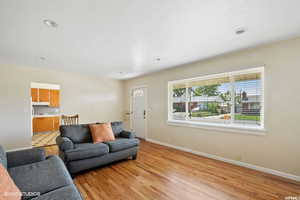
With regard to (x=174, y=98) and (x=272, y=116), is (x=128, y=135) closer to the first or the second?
(x=174, y=98)

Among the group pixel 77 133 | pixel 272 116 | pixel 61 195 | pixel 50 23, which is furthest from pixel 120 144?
pixel 272 116

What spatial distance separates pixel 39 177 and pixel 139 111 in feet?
12.5

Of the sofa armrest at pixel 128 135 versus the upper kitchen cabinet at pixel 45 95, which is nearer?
the sofa armrest at pixel 128 135

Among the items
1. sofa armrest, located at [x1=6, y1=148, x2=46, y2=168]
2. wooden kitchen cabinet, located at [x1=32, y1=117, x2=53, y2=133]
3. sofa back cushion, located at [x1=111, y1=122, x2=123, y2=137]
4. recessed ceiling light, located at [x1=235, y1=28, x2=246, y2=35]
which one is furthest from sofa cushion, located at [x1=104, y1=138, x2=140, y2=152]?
wooden kitchen cabinet, located at [x1=32, y1=117, x2=53, y2=133]

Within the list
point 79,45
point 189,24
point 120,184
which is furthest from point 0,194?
point 189,24

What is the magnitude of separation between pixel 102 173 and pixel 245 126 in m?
2.88

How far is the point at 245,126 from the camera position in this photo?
2764mm

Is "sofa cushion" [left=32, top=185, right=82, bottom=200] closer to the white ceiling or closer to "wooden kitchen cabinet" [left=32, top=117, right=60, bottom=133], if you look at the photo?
the white ceiling

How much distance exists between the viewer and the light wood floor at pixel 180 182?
1.89 m

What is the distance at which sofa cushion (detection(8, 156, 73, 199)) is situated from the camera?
4.35 ft

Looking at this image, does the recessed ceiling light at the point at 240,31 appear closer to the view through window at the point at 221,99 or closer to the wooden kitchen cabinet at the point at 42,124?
the view through window at the point at 221,99

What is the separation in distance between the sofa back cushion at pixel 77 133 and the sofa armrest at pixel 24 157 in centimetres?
80

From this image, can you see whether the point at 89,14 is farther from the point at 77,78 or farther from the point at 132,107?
the point at 132,107

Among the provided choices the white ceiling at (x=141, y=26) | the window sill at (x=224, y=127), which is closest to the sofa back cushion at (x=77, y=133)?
the white ceiling at (x=141, y=26)
